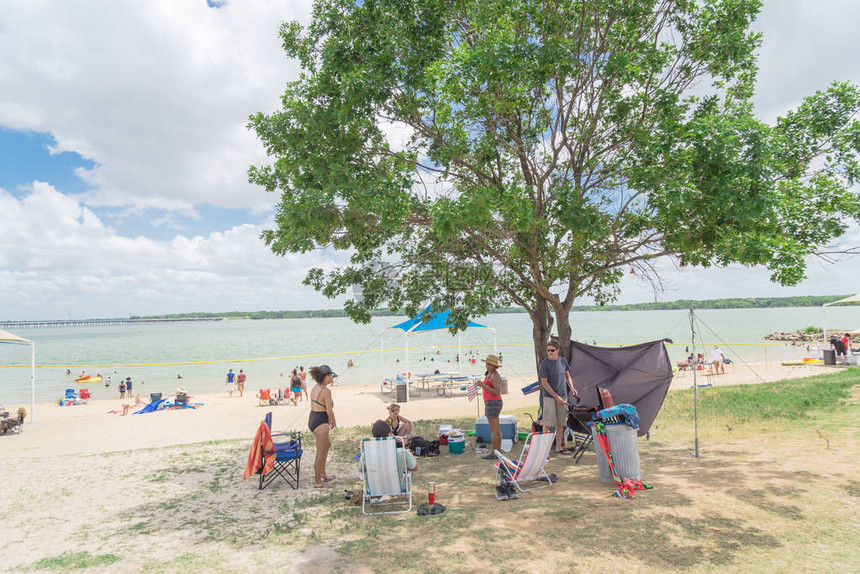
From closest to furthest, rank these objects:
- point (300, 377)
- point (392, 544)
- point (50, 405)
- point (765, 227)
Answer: point (392, 544) → point (765, 227) → point (300, 377) → point (50, 405)

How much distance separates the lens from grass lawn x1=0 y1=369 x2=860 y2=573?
4195 millimetres

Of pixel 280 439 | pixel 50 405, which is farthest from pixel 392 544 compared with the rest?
pixel 50 405

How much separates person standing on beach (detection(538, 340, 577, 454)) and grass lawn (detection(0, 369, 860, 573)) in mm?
595

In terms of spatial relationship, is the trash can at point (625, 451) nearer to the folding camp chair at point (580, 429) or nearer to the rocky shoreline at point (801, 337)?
the folding camp chair at point (580, 429)

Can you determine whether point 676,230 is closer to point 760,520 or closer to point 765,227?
point 765,227

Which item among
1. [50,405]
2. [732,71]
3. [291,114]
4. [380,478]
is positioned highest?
[732,71]

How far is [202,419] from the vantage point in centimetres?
1549

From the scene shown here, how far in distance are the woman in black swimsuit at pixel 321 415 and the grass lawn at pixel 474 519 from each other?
1.06 feet

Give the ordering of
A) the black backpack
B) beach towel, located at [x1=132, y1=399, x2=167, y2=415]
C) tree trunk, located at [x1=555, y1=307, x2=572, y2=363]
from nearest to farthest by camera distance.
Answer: the black backpack
tree trunk, located at [x1=555, y1=307, x2=572, y2=363]
beach towel, located at [x1=132, y1=399, x2=167, y2=415]

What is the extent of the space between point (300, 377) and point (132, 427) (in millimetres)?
7151

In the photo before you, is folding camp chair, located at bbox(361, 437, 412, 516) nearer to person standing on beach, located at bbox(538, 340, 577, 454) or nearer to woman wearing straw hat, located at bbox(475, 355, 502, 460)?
woman wearing straw hat, located at bbox(475, 355, 502, 460)

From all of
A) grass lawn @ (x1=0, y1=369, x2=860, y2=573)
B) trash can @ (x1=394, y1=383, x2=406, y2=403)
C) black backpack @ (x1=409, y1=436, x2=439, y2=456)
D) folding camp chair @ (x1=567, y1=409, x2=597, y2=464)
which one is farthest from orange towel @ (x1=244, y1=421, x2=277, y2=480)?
trash can @ (x1=394, y1=383, x2=406, y2=403)

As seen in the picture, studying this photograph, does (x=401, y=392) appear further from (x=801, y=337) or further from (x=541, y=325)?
(x=801, y=337)

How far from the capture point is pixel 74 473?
7.82m
